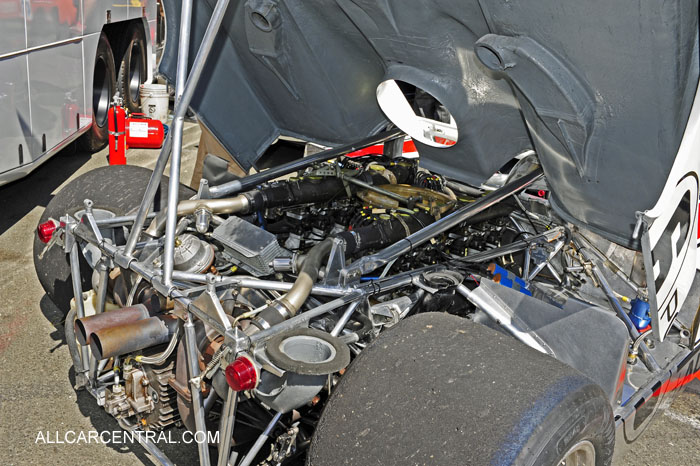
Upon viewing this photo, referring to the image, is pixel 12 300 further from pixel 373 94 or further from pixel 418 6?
pixel 418 6

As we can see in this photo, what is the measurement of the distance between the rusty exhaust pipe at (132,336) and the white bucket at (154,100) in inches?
235

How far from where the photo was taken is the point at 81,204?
10.3ft

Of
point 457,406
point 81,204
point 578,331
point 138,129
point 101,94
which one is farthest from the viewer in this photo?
point 101,94

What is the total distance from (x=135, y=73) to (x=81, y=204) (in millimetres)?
5469

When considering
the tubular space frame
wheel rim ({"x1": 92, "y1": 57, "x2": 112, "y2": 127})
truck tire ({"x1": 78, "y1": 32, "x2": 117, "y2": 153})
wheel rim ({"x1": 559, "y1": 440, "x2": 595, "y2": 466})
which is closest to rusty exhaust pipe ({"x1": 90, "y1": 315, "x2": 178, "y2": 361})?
the tubular space frame

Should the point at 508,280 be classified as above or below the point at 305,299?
below

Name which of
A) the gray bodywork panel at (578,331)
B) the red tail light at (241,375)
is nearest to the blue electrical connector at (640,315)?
the gray bodywork panel at (578,331)

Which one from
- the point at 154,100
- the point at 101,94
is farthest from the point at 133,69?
the point at 101,94

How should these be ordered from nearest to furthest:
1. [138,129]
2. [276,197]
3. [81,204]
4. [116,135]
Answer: [276,197]
[81,204]
[116,135]
[138,129]

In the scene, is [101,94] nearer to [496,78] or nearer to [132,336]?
[132,336]

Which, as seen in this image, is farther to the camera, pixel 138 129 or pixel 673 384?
pixel 138 129

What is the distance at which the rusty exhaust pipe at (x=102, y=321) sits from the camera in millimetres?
2152

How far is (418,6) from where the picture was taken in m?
1.94

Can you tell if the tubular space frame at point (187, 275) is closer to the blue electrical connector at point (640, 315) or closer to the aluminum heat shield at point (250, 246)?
the aluminum heat shield at point (250, 246)
